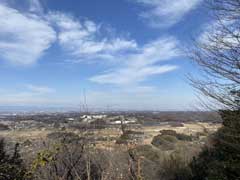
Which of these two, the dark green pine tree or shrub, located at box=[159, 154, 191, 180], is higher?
the dark green pine tree

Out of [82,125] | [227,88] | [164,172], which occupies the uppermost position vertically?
[227,88]

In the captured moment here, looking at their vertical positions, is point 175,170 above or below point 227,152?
below

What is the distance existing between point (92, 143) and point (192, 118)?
8.08 ft

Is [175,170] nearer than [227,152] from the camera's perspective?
No

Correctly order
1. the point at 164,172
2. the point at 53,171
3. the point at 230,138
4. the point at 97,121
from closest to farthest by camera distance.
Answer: the point at 97,121 → the point at 53,171 → the point at 230,138 → the point at 164,172

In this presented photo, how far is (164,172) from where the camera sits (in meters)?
21.3

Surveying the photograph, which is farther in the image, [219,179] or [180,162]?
[180,162]

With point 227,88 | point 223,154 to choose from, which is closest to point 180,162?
point 223,154

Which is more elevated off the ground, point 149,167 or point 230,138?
point 230,138

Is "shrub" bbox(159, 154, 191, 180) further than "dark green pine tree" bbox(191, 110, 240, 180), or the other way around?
"shrub" bbox(159, 154, 191, 180)

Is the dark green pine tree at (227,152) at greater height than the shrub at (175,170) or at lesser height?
greater

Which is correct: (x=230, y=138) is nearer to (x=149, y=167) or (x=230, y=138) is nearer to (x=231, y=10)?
(x=231, y=10)

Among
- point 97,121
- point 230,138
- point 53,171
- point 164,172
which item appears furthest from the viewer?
point 164,172

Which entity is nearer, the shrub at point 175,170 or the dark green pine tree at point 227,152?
the dark green pine tree at point 227,152
